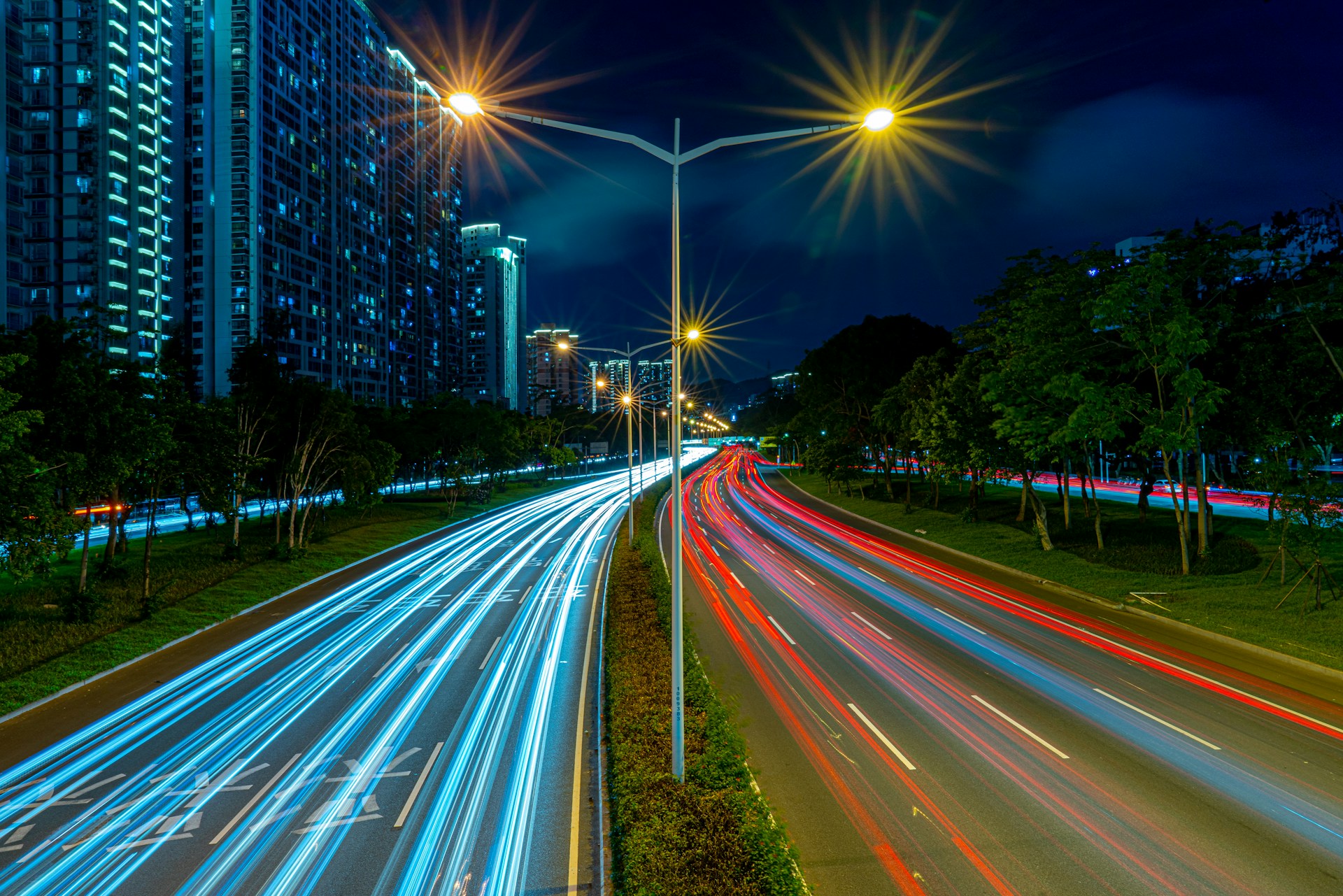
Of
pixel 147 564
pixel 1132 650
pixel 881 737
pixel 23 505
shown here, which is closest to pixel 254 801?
pixel 23 505

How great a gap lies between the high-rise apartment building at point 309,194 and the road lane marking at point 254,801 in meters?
72.0

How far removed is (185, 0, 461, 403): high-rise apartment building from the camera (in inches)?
4018

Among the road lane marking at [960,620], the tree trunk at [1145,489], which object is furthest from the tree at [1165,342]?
the road lane marking at [960,620]

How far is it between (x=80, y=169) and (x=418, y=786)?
112 meters

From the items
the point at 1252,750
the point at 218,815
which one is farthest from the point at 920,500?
the point at 218,815

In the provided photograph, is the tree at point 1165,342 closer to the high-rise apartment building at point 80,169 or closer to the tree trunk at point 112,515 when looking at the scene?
the tree trunk at point 112,515

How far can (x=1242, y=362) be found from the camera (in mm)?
23750

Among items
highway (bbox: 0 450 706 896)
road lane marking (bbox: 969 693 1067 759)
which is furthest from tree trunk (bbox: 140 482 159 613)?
road lane marking (bbox: 969 693 1067 759)

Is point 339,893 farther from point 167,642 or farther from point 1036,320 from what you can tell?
point 1036,320

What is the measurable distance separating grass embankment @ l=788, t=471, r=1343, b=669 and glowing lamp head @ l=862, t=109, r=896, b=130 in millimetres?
16570

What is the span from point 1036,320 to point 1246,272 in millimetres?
6728

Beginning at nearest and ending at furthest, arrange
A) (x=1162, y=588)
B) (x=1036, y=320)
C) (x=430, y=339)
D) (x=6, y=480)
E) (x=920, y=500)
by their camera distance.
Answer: (x=6, y=480) → (x=1162, y=588) → (x=1036, y=320) → (x=920, y=500) → (x=430, y=339)

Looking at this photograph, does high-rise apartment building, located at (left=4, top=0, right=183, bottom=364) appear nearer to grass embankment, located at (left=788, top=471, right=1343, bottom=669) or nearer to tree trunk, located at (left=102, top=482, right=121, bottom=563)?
tree trunk, located at (left=102, top=482, right=121, bottom=563)

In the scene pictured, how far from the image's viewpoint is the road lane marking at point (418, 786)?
9.48 meters
